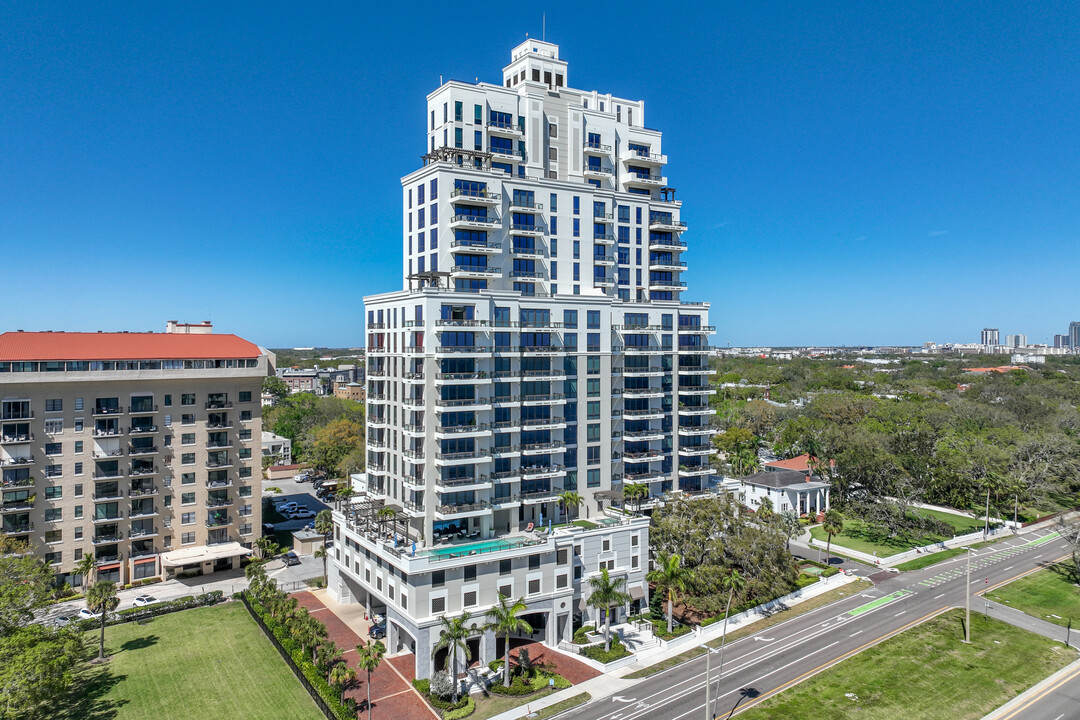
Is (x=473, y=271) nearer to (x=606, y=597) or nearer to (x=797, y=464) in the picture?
(x=606, y=597)

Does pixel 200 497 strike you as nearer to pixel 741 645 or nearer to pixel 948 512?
pixel 741 645

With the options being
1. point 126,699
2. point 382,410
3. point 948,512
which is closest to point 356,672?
point 126,699

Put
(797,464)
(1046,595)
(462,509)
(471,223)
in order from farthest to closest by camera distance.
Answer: (797,464), (1046,595), (471,223), (462,509)

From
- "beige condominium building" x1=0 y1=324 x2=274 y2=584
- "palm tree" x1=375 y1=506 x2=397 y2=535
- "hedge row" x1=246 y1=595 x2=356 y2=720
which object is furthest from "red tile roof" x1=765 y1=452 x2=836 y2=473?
"beige condominium building" x1=0 y1=324 x2=274 y2=584

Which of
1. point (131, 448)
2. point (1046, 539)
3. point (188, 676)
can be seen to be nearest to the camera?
point (188, 676)

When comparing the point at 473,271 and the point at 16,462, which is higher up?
the point at 473,271

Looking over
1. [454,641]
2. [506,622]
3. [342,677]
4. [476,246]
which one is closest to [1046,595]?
[506,622]
